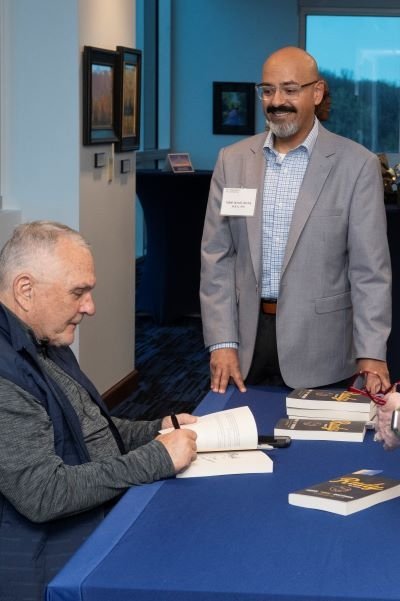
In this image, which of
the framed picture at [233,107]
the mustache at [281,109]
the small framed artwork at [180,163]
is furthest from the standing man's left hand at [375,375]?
the framed picture at [233,107]

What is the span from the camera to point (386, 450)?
9.14ft

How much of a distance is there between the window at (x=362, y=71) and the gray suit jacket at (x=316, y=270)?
10.6m

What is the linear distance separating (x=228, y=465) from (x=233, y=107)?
37.0 ft

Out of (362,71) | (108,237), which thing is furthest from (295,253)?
(362,71)

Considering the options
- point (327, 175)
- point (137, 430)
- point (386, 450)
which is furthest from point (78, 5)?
point (386, 450)

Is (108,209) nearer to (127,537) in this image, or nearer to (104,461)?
(104,461)

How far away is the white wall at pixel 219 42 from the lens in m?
→ 13.5

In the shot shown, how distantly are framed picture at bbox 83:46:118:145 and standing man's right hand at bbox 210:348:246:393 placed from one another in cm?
262

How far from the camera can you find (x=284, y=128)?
3.60 meters

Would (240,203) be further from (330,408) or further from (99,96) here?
(99,96)

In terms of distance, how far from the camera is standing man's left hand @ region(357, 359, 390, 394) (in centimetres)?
343

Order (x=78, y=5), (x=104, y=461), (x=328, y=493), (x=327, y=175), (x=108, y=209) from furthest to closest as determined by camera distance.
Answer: (x=108, y=209), (x=78, y=5), (x=327, y=175), (x=104, y=461), (x=328, y=493)

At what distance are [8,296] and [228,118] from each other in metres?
11.2

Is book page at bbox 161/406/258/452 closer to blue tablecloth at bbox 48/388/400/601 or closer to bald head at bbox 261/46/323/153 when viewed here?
blue tablecloth at bbox 48/388/400/601
